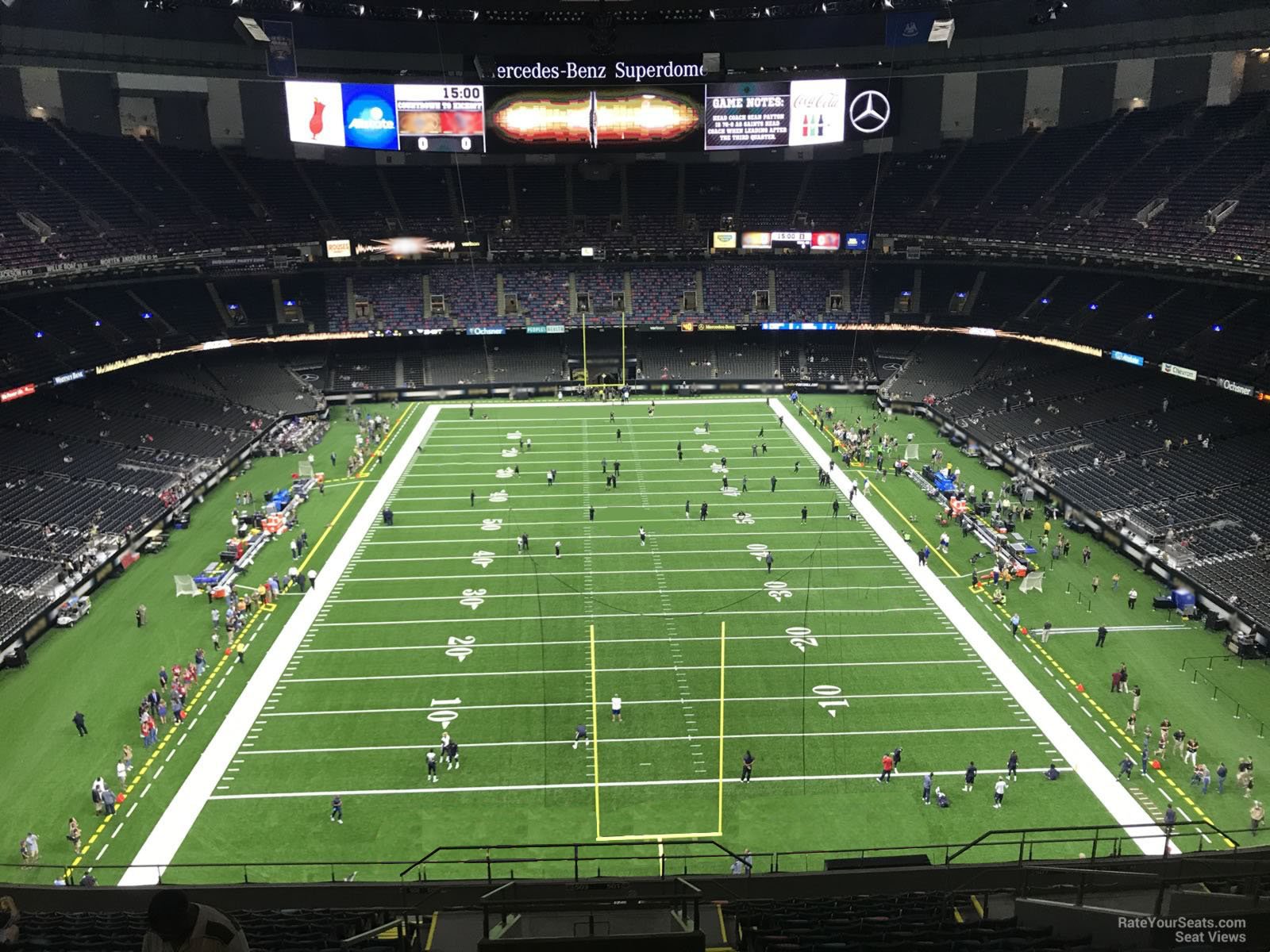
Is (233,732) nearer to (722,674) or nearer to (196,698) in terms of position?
(196,698)

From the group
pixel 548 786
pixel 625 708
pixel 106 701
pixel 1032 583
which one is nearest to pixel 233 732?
pixel 106 701

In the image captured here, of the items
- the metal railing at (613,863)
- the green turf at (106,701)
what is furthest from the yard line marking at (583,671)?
the metal railing at (613,863)

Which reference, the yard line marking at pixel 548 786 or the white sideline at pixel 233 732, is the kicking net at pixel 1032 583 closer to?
the yard line marking at pixel 548 786

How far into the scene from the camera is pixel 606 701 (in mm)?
26062

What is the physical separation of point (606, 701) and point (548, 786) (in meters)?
4.06

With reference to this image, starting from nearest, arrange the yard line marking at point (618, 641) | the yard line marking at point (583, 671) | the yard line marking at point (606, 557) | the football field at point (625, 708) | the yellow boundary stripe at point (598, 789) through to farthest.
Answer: the yellow boundary stripe at point (598, 789)
the football field at point (625, 708)
the yard line marking at point (583, 671)
the yard line marking at point (618, 641)
the yard line marking at point (606, 557)

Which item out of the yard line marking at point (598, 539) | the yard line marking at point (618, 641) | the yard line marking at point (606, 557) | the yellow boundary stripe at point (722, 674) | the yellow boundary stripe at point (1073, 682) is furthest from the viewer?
the yard line marking at point (598, 539)

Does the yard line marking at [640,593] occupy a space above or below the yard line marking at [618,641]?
above

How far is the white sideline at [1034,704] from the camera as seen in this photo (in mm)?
21219

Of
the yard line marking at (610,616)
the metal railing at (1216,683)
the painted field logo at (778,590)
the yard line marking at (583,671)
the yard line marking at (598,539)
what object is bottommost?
the metal railing at (1216,683)

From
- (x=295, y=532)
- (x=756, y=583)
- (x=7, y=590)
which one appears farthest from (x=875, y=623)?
(x=7, y=590)

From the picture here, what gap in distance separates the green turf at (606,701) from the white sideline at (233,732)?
0.39 m

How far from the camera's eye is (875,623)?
30.5 meters

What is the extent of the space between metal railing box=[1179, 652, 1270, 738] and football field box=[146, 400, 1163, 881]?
5245mm
